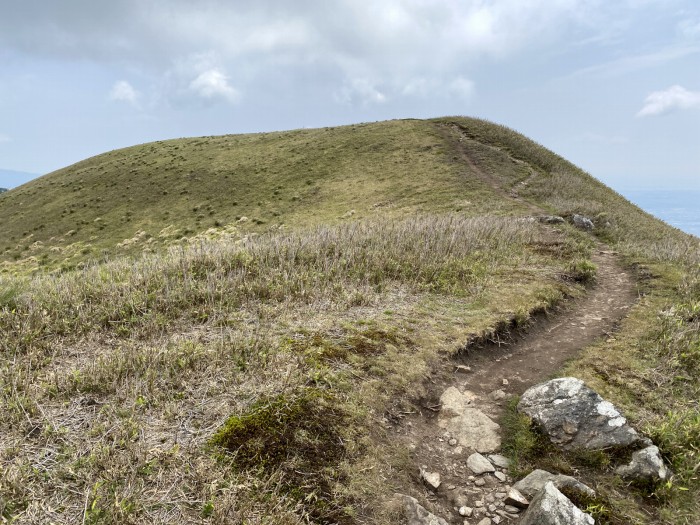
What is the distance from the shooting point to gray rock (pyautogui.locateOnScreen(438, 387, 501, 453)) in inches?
246

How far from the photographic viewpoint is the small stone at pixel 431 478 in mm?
5299

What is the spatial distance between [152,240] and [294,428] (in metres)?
35.3

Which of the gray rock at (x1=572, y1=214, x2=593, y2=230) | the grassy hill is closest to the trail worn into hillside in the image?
the grassy hill

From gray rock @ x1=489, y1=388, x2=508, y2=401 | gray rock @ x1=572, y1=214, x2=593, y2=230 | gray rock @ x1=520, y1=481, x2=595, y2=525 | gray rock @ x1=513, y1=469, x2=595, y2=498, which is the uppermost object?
gray rock @ x1=572, y1=214, x2=593, y2=230

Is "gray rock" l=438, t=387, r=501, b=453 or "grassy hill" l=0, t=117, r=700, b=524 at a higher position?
"grassy hill" l=0, t=117, r=700, b=524

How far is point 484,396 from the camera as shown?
7.44 metres

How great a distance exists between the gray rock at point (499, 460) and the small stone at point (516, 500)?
0.62 metres

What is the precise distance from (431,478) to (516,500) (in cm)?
112

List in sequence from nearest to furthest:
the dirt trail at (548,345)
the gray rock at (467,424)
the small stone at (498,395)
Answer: the gray rock at (467,424) → the small stone at (498,395) → the dirt trail at (548,345)

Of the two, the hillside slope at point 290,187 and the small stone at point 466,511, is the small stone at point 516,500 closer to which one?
the small stone at point 466,511

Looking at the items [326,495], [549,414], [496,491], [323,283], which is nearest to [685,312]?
[549,414]

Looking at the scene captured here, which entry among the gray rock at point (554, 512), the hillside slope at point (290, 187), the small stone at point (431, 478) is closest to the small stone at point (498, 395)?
the small stone at point (431, 478)

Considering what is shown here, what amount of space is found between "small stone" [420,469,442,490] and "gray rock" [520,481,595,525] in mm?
1127

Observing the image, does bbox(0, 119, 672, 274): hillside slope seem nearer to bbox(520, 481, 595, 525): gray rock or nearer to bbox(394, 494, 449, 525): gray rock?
bbox(520, 481, 595, 525): gray rock
